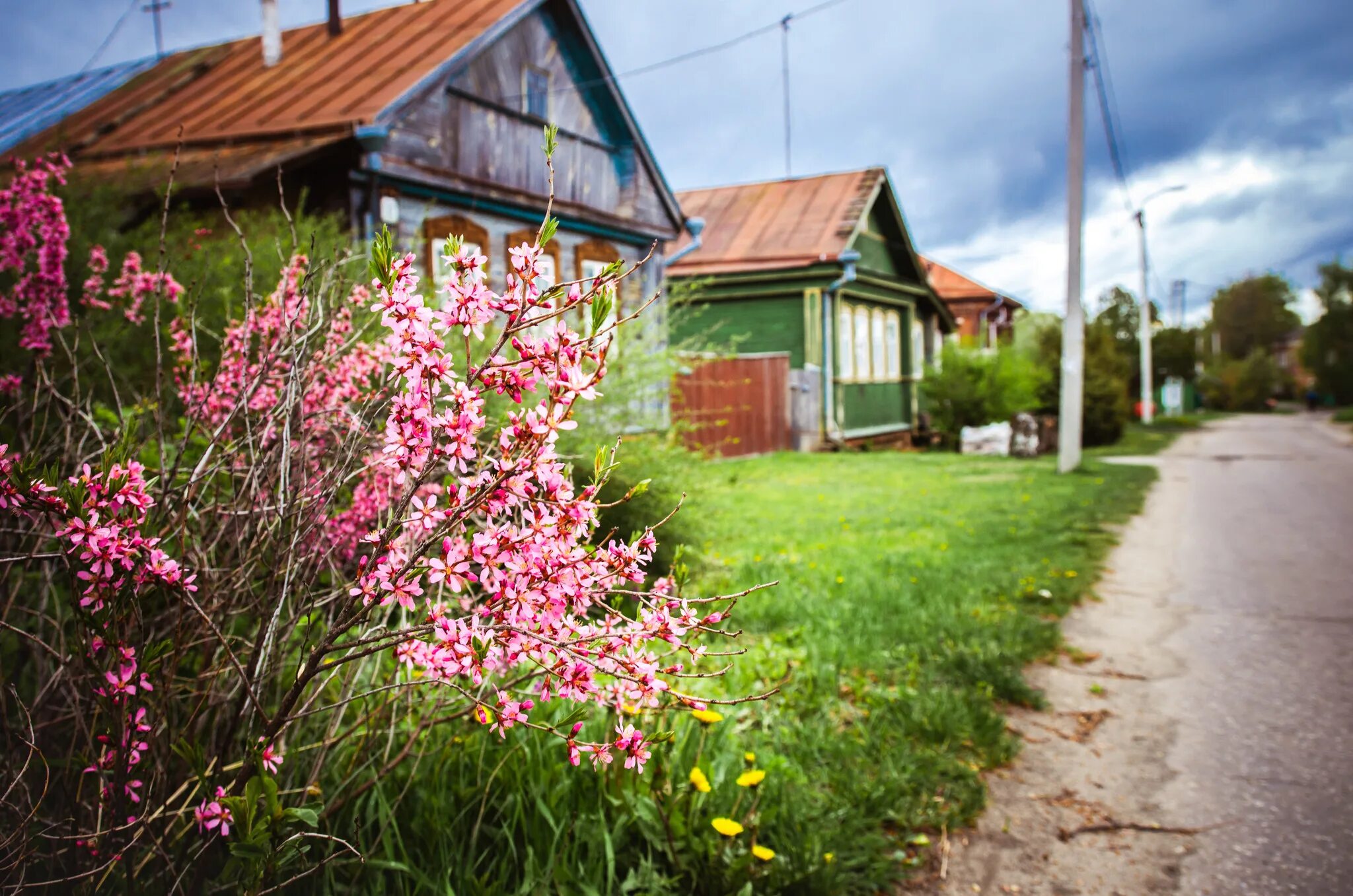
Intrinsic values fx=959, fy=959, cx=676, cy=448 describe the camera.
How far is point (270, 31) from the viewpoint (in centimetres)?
1211

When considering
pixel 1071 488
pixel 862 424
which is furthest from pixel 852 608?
pixel 862 424

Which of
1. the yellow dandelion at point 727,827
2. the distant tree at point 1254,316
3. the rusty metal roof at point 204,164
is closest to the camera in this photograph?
the yellow dandelion at point 727,827

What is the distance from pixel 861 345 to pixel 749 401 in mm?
4365

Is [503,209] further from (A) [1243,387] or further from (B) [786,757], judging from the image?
(A) [1243,387]

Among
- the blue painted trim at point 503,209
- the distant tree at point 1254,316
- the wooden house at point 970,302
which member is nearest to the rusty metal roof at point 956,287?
the wooden house at point 970,302

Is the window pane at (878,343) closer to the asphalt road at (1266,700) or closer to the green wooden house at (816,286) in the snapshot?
the green wooden house at (816,286)

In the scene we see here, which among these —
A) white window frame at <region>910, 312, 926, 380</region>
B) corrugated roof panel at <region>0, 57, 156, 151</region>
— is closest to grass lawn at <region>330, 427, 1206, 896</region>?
corrugated roof panel at <region>0, 57, 156, 151</region>

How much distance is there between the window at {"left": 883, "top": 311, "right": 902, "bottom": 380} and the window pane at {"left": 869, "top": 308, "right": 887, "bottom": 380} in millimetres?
107

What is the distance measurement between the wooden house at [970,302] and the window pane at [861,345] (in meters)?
16.4

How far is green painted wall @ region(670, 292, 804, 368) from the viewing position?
18.9 meters

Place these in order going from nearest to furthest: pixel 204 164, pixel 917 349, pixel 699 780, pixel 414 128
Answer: pixel 699 780
pixel 204 164
pixel 414 128
pixel 917 349

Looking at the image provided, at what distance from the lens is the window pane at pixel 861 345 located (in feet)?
66.4

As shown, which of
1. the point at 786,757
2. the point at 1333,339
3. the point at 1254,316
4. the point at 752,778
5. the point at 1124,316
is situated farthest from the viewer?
the point at 1254,316

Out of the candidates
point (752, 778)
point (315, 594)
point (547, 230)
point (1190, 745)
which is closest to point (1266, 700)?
point (1190, 745)
